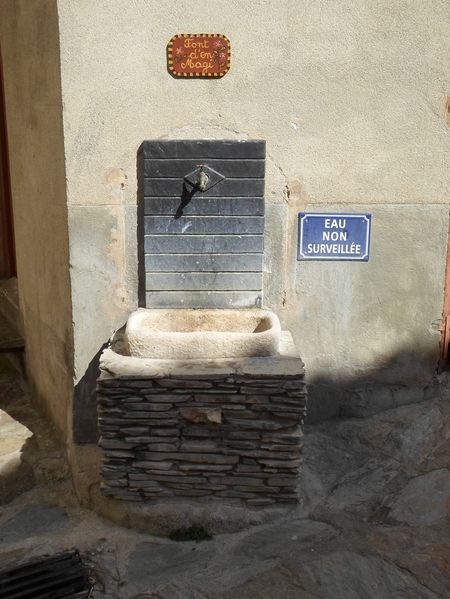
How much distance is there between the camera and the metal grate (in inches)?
137

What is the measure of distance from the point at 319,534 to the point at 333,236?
6.05 ft

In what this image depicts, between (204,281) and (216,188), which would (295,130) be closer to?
(216,188)

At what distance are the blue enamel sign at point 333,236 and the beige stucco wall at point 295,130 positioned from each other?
2.5 inches

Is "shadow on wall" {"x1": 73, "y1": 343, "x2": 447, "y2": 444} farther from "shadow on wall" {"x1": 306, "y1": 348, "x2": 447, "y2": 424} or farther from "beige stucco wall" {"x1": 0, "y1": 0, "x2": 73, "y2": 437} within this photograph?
"beige stucco wall" {"x1": 0, "y1": 0, "x2": 73, "y2": 437}

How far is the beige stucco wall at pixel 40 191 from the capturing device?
4.25m

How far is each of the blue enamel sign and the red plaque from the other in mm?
1064

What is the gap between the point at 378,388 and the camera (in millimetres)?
4520

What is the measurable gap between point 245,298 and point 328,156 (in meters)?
1.05

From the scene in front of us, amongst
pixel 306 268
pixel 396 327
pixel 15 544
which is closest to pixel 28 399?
pixel 15 544

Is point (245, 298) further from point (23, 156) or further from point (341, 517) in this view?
point (23, 156)

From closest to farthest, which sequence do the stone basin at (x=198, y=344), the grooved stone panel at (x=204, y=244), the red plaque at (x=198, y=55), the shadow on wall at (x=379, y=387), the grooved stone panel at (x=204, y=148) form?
the stone basin at (x=198, y=344)
the red plaque at (x=198, y=55)
the grooved stone panel at (x=204, y=148)
the grooved stone panel at (x=204, y=244)
the shadow on wall at (x=379, y=387)

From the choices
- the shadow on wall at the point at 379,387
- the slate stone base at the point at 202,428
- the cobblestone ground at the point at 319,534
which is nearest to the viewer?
the cobblestone ground at the point at 319,534

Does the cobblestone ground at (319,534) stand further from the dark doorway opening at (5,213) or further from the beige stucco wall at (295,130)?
the dark doorway opening at (5,213)

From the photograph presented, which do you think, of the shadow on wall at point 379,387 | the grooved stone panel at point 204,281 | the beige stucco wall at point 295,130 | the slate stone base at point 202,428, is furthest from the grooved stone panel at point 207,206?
the shadow on wall at point 379,387
